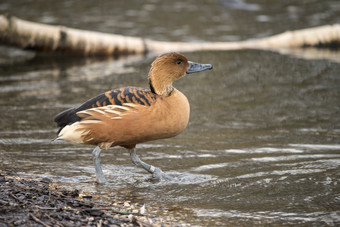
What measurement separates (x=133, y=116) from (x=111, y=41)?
30.5 feet

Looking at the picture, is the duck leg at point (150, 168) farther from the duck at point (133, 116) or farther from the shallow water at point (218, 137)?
the shallow water at point (218, 137)

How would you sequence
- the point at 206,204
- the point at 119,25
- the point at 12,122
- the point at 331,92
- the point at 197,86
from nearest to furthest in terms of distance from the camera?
the point at 206,204 < the point at 12,122 < the point at 331,92 < the point at 197,86 < the point at 119,25

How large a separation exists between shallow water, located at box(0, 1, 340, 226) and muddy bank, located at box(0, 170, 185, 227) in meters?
0.56

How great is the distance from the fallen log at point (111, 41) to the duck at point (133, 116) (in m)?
8.67

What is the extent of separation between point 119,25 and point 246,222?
14.3 m

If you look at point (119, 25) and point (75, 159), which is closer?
point (75, 159)

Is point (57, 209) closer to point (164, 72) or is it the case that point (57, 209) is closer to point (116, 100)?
point (116, 100)

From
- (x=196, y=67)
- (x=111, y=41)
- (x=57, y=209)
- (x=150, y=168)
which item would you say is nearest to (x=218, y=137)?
(x=196, y=67)

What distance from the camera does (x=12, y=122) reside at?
984 centimetres

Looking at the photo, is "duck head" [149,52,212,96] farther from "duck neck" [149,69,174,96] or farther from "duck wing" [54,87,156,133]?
"duck wing" [54,87,156,133]

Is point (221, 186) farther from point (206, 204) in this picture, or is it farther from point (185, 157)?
point (185, 157)

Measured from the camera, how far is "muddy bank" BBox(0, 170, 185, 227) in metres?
5.11

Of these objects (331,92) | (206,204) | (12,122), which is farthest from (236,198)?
(331,92)

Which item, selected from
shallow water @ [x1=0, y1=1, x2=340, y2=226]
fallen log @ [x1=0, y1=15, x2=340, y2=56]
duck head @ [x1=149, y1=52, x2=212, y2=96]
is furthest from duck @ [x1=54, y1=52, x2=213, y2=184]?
fallen log @ [x1=0, y1=15, x2=340, y2=56]
